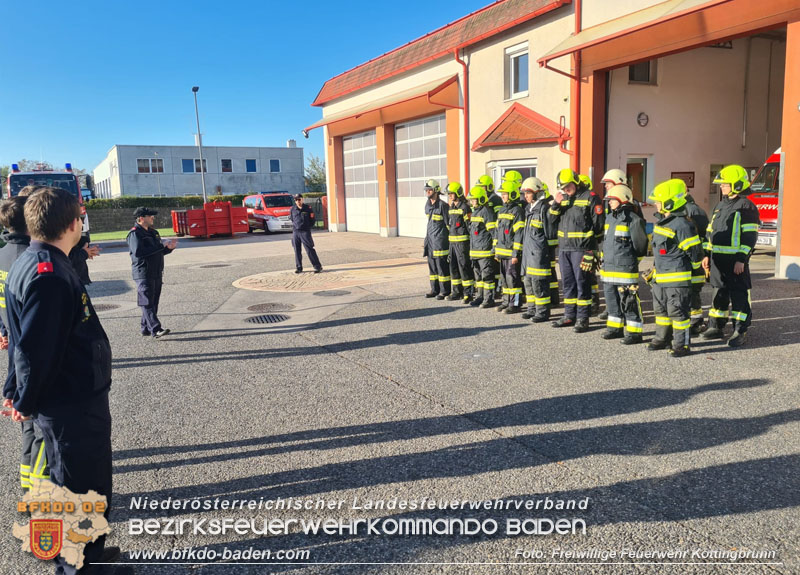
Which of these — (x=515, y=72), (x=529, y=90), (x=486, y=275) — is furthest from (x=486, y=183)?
(x=515, y=72)

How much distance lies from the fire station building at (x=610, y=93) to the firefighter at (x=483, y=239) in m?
5.14

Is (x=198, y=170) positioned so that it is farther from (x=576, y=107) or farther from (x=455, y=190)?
(x=455, y=190)

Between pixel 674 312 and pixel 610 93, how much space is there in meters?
9.06

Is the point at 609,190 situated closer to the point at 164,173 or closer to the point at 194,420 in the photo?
the point at 194,420

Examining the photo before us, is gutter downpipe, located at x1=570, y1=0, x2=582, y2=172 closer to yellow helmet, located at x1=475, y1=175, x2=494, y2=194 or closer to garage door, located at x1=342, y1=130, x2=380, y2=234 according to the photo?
yellow helmet, located at x1=475, y1=175, x2=494, y2=194

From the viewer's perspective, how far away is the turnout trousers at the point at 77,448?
2.72 metres

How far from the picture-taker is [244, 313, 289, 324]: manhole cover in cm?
886

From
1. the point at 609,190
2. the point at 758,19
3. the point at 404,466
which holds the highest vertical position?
the point at 758,19

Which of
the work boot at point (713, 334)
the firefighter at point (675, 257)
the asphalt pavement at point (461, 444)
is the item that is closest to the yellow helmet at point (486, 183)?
the asphalt pavement at point (461, 444)

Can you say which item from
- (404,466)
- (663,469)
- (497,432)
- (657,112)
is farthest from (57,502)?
(657,112)

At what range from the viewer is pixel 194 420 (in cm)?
494

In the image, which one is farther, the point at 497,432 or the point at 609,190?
the point at 609,190

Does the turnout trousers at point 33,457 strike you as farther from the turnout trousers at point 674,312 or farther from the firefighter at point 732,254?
the firefighter at point 732,254

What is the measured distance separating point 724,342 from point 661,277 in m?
1.24
